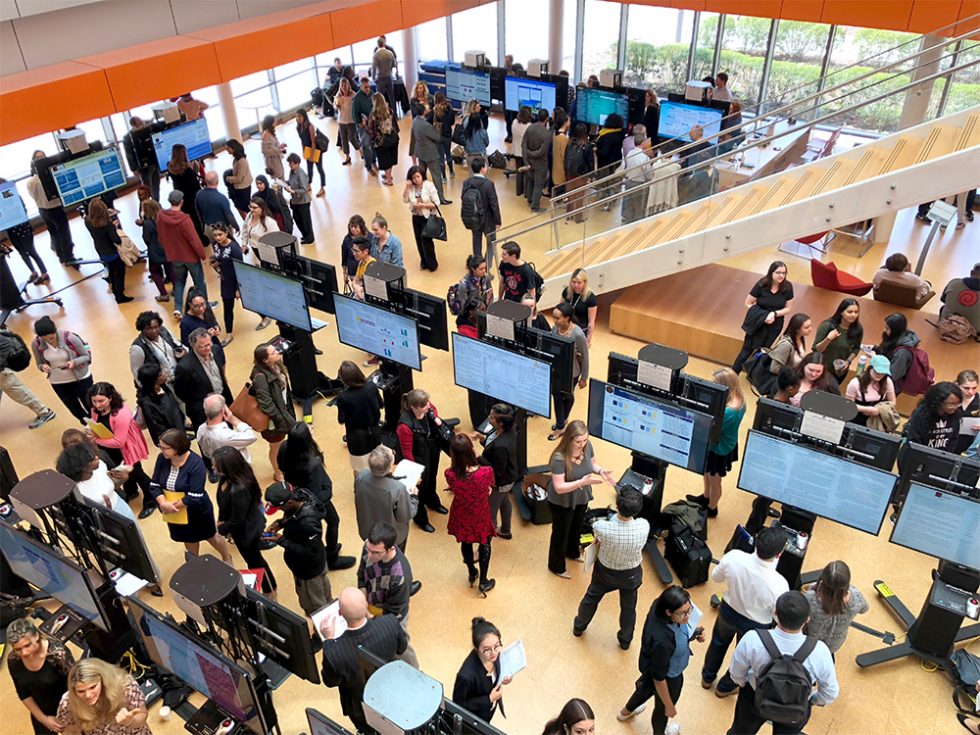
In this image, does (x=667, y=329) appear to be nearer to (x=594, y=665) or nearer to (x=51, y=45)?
(x=594, y=665)

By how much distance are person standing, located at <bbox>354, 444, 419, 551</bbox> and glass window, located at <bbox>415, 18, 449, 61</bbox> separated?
1495cm

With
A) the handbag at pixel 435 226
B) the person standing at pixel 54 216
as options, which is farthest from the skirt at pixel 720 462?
the person standing at pixel 54 216

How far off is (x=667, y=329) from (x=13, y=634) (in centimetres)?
707

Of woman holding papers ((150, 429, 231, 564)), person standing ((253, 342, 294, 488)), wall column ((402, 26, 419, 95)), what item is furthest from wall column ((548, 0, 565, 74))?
woman holding papers ((150, 429, 231, 564))

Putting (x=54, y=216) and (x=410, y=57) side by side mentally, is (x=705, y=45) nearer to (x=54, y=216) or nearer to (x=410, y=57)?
(x=410, y=57)

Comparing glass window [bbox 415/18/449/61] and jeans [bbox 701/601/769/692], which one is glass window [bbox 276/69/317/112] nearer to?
glass window [bbox 415/18/449/61]

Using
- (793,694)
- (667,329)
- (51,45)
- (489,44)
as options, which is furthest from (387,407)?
(489,44)

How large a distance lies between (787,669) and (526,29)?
16.6 metres

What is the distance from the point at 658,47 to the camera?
1617 centimetres

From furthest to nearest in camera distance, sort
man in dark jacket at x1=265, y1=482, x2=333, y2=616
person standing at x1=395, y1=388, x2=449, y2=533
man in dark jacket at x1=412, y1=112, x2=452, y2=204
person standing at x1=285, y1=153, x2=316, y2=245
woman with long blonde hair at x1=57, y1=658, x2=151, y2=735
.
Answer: man in dark jacket at x1=412, y1=112, x2=452, y2=204, person standing at x1=285, y1=153, x2=316, y2=245, person standing at x1=395, y1=388, x2=449, y2=533, man in dark jacket at x1=265, y1=482, x2=333, y2=616, woman with long blonde hair at x1=57, y1=658, x2=151, y2=735

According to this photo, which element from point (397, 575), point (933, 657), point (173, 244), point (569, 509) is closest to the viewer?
point (397, 575)


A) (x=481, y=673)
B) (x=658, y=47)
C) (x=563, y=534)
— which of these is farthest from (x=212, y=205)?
(x=658, y=47)

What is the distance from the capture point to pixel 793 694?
4230mm

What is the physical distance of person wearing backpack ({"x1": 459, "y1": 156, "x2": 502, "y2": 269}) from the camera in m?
10.1
